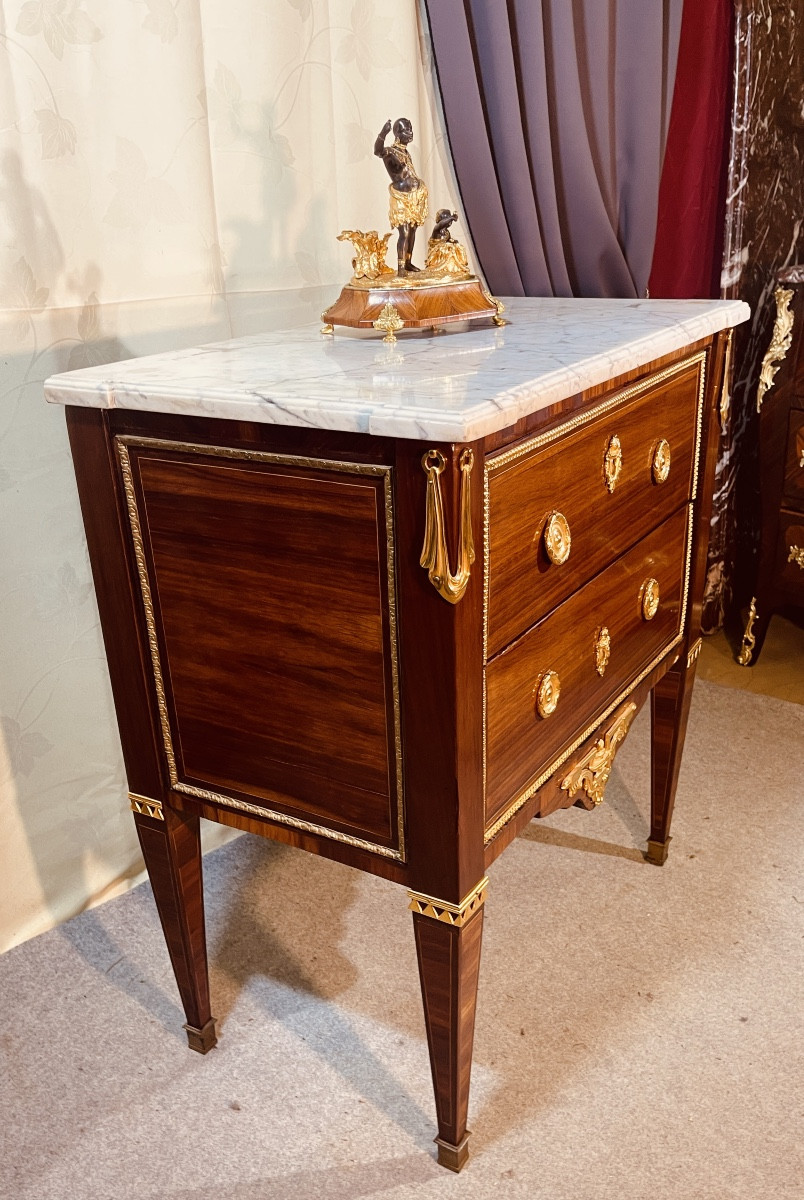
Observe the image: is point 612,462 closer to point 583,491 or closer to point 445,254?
point 583,491

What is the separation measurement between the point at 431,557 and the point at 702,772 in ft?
4.52

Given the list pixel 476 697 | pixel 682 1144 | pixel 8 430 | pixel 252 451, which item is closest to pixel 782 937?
pixel 682 1144

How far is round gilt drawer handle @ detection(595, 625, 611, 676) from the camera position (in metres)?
1.37

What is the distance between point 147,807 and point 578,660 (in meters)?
0.61

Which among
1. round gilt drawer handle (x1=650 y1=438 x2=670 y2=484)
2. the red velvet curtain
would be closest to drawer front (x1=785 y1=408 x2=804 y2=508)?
the red velvet curtain

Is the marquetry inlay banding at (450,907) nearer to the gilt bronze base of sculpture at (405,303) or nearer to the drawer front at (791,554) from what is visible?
the gilt bronze base of sculpture at (405,303)

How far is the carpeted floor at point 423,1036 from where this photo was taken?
1294 mm

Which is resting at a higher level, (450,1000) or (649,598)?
(649,598)

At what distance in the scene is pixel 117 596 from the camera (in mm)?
1267

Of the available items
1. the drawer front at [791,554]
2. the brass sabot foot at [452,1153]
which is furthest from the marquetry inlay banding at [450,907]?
the drawer front at [791,554]

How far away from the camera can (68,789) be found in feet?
5.84

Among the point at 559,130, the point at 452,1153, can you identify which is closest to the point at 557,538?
the point at 452,1153

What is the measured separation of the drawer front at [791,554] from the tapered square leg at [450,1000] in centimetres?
150

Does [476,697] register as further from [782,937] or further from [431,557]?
[782,937]
